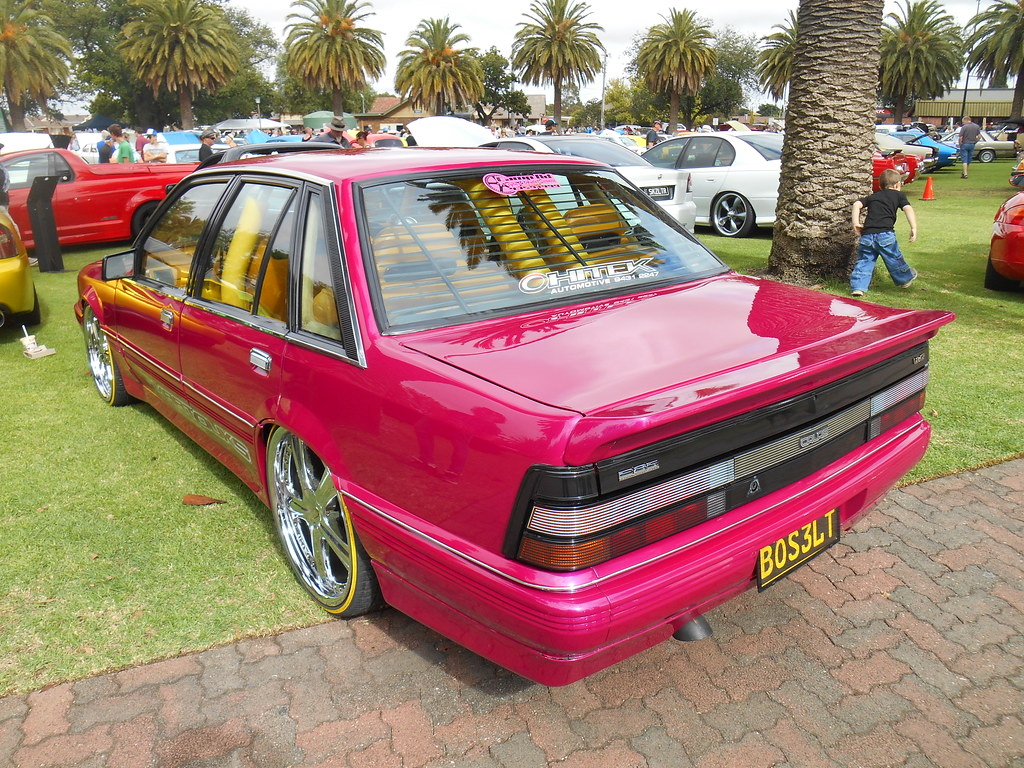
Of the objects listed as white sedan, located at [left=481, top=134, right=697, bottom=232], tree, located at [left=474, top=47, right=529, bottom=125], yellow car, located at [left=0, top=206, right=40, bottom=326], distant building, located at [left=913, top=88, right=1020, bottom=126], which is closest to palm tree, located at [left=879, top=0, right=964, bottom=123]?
distant building, located at [left=913, top=88, right=1020, bottom=126]

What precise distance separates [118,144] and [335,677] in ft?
48.1

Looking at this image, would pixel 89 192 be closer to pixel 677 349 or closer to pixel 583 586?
pixel 677 349

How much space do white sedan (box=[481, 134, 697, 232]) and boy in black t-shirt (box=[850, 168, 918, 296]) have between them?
8.26ft

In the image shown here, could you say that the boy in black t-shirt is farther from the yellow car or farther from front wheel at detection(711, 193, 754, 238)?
the yellow car

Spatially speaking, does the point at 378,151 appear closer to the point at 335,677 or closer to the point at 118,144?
the point at 335,677

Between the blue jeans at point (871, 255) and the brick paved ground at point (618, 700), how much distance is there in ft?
16.0

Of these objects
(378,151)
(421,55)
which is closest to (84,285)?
(378,151)

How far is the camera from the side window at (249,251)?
10.1ft

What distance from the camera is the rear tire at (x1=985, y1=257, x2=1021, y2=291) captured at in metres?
7.84

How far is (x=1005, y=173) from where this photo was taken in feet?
80.8

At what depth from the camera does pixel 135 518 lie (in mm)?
3791

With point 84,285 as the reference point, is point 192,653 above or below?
below

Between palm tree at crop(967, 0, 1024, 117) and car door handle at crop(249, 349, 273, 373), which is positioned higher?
palm tree at crop(967, 0, 1024, 117)

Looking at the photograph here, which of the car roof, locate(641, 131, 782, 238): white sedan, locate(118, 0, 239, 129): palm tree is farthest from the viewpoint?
locate(118, 0, 239, 129): palm tree
